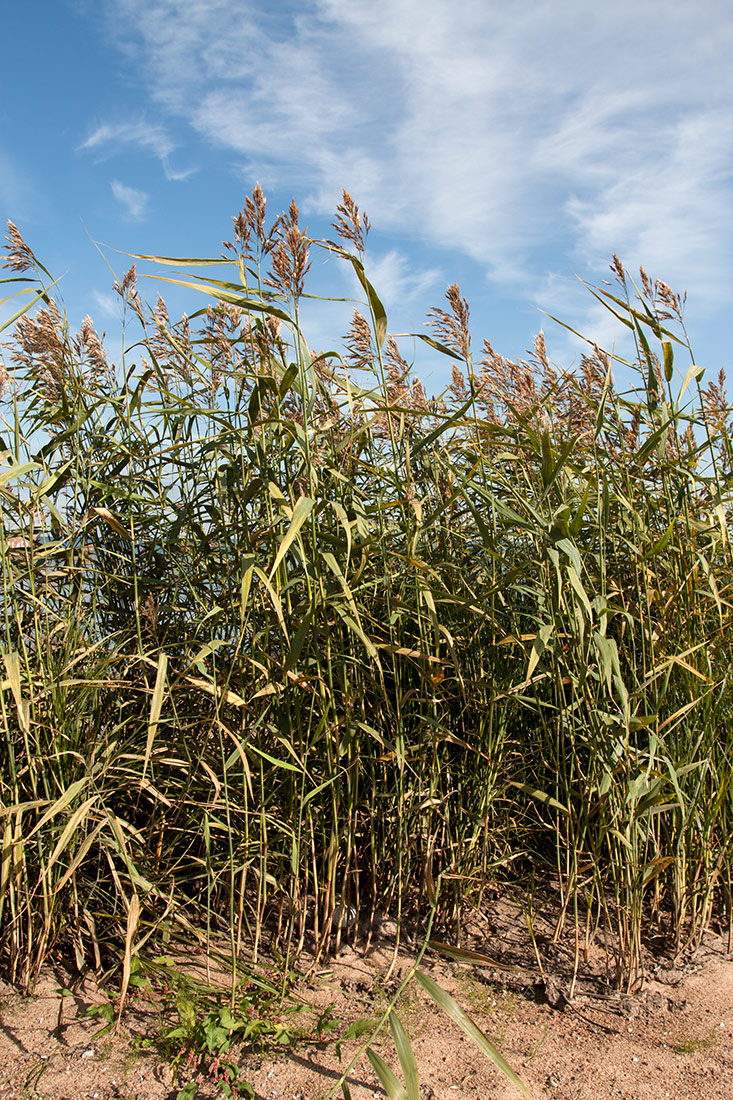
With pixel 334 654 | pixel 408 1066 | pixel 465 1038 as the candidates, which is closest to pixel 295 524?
pixel 334 654

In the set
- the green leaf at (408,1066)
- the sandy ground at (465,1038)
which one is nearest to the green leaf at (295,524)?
the green leaf at (408,1066)

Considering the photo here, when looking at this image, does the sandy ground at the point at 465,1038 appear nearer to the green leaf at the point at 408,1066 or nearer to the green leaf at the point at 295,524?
the green leaf at the point at 408,1066

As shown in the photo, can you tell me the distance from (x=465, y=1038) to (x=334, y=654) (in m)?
0.93

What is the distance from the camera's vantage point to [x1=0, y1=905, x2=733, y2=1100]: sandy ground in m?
1.65

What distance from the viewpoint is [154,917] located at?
209 centimetres

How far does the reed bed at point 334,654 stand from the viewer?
1.83 meters

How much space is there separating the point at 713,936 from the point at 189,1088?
146cm

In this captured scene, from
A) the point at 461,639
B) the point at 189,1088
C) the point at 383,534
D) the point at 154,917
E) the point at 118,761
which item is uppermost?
the point at 383,534

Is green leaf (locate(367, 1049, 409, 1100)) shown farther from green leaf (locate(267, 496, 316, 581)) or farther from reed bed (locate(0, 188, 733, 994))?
green leaf (locate(267, 496, 316, 581))

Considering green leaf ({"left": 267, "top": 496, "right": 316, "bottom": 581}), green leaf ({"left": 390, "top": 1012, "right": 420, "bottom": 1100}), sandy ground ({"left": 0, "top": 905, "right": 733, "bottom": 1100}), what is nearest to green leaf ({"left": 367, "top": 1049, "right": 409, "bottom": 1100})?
green leaf ({"left": 390, "top": 1012, "right": 420, "bottom": 1100})

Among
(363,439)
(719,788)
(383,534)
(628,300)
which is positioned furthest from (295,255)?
(719,788)

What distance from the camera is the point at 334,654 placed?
75.3 inches

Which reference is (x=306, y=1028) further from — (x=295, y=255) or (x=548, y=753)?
(x=295, y=255)

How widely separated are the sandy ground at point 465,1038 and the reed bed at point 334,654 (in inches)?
3.7
